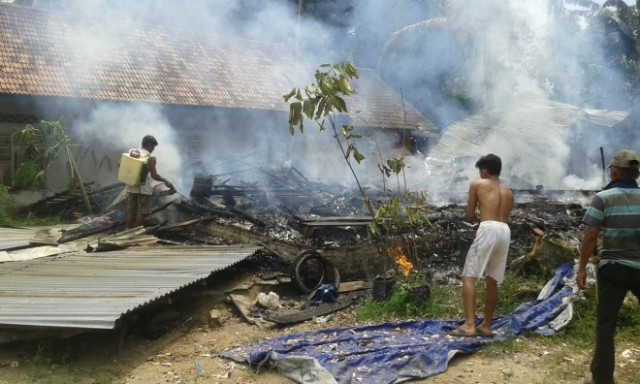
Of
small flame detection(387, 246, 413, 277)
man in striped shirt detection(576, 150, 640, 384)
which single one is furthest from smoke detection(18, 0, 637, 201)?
man in striped shirt detection(576, 150, 640, 384)

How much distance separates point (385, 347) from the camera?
4.62 metres

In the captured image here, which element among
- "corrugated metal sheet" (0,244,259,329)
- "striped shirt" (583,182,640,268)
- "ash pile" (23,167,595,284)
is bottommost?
"corrugated metal sheet" (0,244,259,329)

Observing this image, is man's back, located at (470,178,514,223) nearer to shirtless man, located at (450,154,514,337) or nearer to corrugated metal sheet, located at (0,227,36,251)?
shirtless man, located at (450,154,514,337)

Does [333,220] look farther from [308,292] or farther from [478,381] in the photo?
[478,381]

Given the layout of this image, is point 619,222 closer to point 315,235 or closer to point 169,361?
point 169,361

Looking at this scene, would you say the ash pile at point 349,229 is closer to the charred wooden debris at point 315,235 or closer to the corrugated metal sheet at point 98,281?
the charred wooden debris at point 315,235

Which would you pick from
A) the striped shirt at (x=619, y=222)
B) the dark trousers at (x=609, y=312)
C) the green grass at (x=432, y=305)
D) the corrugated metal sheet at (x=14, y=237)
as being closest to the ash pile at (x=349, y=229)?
the green grass at (x=432, y=305)

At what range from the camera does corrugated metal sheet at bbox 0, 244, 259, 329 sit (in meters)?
4.22

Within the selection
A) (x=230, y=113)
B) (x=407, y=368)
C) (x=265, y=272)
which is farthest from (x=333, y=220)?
(x=230, y=113)

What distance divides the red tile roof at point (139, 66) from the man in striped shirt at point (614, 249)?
8.30 m

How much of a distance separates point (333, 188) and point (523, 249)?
408 cm

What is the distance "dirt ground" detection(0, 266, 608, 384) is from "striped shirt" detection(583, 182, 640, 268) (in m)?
1.16

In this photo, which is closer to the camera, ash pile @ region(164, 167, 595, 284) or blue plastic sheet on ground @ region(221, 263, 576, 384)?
blue plastic sheet on ground @ region(221, 263, 576, 384)

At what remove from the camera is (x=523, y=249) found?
844 centimetres
